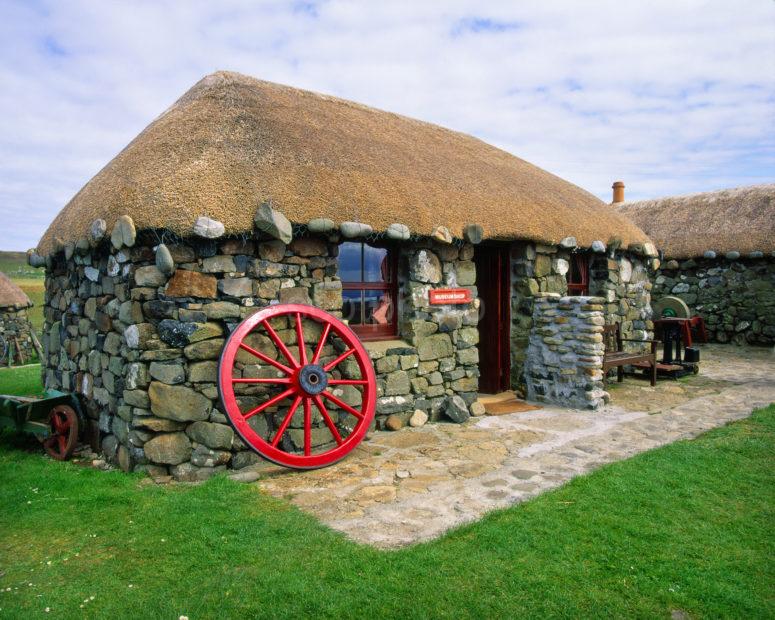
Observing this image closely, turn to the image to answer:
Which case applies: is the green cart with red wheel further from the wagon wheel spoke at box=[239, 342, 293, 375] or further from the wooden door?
the wooden door

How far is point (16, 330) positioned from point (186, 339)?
49.0 ft

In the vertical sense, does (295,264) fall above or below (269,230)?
below

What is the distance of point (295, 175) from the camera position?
5707 millimetres

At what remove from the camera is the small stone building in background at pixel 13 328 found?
54.0 feet

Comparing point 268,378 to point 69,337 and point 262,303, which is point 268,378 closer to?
point 262,303

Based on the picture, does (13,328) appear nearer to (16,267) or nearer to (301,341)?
(301,341)

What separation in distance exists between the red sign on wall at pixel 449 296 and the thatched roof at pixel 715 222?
9.82 m

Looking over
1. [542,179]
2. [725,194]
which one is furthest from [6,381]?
[725,194]

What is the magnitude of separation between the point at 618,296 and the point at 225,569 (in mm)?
8175

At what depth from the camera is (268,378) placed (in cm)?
523

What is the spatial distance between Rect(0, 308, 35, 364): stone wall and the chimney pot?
19259 millimetres

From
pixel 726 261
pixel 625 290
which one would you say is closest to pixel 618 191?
pixel 726 261

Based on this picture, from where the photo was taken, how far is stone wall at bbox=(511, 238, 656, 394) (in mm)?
7941

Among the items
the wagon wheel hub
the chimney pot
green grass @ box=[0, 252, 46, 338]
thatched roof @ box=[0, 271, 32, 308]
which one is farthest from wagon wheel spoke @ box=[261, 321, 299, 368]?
green grass @ box=[0, 252, 46, 338]
